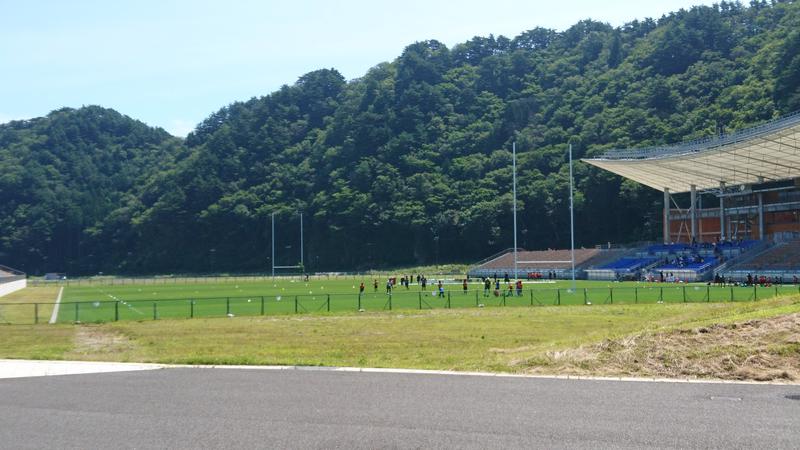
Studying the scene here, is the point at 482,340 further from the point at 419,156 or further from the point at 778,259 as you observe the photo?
the point at 419,156

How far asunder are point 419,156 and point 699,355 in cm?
14150

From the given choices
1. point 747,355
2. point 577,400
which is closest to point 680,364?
point 747,355

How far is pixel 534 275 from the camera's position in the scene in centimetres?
8806

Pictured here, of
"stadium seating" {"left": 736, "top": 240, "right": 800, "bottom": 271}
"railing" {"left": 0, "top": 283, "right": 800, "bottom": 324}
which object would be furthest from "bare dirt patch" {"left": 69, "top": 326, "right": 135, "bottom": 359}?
"stadium seating" {"left": 736, "top": 240, "right": 800, "bottom": 271}

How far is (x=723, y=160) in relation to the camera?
7462 cm

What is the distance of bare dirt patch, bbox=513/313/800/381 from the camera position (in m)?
15.9

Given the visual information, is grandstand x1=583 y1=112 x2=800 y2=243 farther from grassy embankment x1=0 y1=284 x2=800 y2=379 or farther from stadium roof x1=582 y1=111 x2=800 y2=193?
grassy embankment x1=0 y1=284 x2=800 y2=379

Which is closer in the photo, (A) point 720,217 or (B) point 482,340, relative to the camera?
(B) point 482,340

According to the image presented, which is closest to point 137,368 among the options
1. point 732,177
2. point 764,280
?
point 764,280

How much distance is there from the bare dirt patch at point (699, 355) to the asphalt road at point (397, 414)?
39.3 inches

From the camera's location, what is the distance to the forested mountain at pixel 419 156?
12606cm

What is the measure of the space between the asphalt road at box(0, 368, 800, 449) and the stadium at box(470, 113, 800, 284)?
51273 millimetres

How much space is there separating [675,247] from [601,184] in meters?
39.1

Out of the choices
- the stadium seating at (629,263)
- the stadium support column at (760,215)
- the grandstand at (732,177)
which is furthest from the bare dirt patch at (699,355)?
the stadium support column at (760,215)
